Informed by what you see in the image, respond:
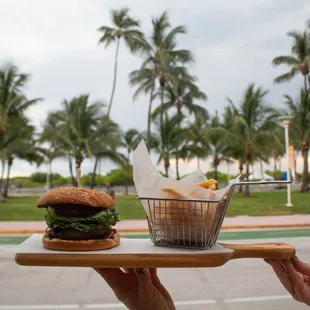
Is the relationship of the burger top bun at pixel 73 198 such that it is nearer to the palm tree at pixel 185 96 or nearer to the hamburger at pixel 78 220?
the hamburger at pixel 78 220

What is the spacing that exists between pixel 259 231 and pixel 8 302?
9.56 m

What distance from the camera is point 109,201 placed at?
233 centimetres

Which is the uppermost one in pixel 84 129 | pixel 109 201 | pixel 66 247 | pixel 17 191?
pixel 84 129

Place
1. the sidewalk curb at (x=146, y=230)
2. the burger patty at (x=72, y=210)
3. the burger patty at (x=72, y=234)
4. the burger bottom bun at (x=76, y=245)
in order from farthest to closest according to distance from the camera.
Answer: the sidewalk curb at (x=146, y=230) → the burger patty at (x=72, y=210) → the burger patty at (x=72, y=234) → the burger bottom bun at (x=76, y=245)

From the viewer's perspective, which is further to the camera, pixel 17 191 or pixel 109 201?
pixel 17 191

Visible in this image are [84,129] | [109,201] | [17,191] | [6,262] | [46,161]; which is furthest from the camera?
[17,191]

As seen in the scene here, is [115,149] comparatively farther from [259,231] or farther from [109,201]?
[109,201]

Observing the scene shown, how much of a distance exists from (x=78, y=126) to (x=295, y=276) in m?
28.1

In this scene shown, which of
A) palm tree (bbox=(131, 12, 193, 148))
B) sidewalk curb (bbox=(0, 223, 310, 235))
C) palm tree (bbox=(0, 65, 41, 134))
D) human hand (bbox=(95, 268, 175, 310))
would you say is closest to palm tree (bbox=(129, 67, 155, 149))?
palm tree (bbox=(131, 12, 193, 148))

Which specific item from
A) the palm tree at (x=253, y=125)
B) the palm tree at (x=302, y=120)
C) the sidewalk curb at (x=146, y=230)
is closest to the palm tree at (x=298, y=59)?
the palm tree at (x=302, y=120)

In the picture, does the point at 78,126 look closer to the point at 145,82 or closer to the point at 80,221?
the point at 145,82

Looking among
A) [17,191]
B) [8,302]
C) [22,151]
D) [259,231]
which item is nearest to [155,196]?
[8,302]

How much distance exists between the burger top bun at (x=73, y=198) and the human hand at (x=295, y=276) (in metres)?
0.99

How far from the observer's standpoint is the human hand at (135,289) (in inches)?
89.4
